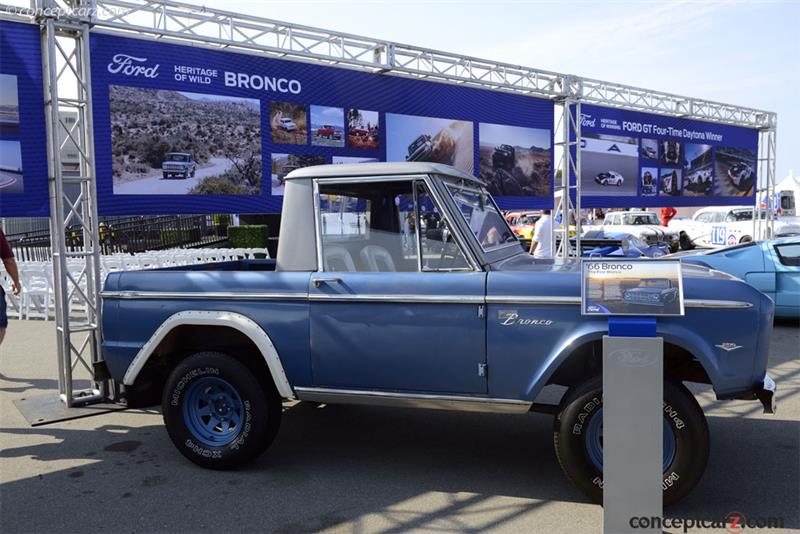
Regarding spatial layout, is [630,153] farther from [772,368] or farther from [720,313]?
[720,313]

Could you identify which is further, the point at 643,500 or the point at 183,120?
the point at 183,120

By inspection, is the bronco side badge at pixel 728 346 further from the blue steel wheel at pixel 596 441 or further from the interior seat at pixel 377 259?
the interior seat at pixel 377 259

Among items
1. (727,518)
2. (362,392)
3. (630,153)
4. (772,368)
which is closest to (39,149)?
(362,392)

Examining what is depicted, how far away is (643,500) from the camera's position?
3.07 meters

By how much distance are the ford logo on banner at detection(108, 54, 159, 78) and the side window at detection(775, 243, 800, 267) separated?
29.6 ft

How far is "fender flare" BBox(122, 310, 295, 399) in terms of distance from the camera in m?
4.17

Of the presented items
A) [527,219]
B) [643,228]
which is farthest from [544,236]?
[527,219]

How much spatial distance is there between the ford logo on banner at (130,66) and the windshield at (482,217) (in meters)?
5.14

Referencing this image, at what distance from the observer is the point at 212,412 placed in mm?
4500

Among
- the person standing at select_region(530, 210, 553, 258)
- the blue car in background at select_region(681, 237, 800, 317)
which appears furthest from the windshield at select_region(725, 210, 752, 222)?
the blue car in background at select_region(681, 237, 800, 317)

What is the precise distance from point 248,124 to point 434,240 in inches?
230

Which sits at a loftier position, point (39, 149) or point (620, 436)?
point (39, 149)

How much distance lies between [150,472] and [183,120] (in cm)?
554

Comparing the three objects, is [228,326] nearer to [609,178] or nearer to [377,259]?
[377,259]
